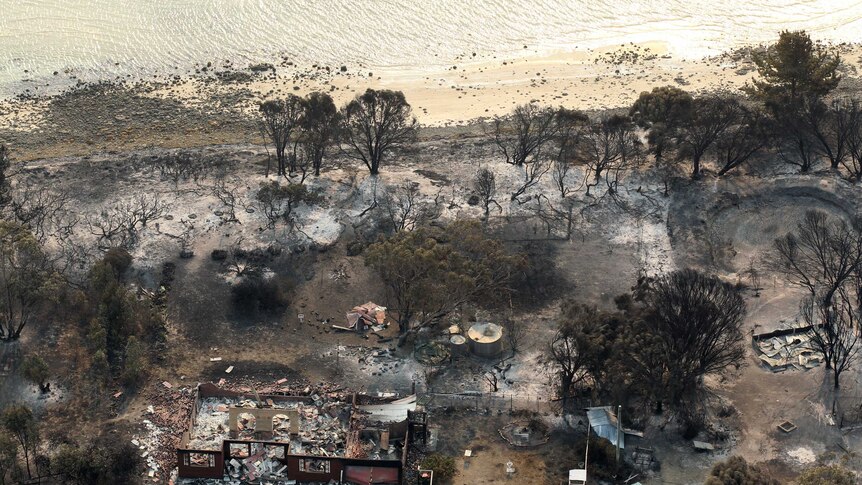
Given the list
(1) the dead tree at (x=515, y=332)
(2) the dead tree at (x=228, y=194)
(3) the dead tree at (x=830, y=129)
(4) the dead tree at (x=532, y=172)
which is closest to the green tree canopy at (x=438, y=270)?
(1) the dead tree at (x=515, y=332)

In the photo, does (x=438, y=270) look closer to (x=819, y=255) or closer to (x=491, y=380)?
(x=491, y=380)

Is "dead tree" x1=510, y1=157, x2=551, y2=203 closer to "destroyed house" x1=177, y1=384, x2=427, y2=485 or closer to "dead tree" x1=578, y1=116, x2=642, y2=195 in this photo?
"dead tree" x1=578, y1=116, x2=642, y2=195

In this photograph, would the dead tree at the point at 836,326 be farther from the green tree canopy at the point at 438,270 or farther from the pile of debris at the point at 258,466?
the pile of debris at the point at 258,466

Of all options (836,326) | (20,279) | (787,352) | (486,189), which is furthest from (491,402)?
(20,279)

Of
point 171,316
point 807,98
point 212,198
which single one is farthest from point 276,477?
point 807,98

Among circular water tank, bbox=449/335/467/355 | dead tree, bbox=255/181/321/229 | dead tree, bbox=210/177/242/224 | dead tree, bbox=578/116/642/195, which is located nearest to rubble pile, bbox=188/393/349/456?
circular water tank, bbox=449/335/467/355

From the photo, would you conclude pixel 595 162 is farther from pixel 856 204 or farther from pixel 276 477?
pixel 276 477
